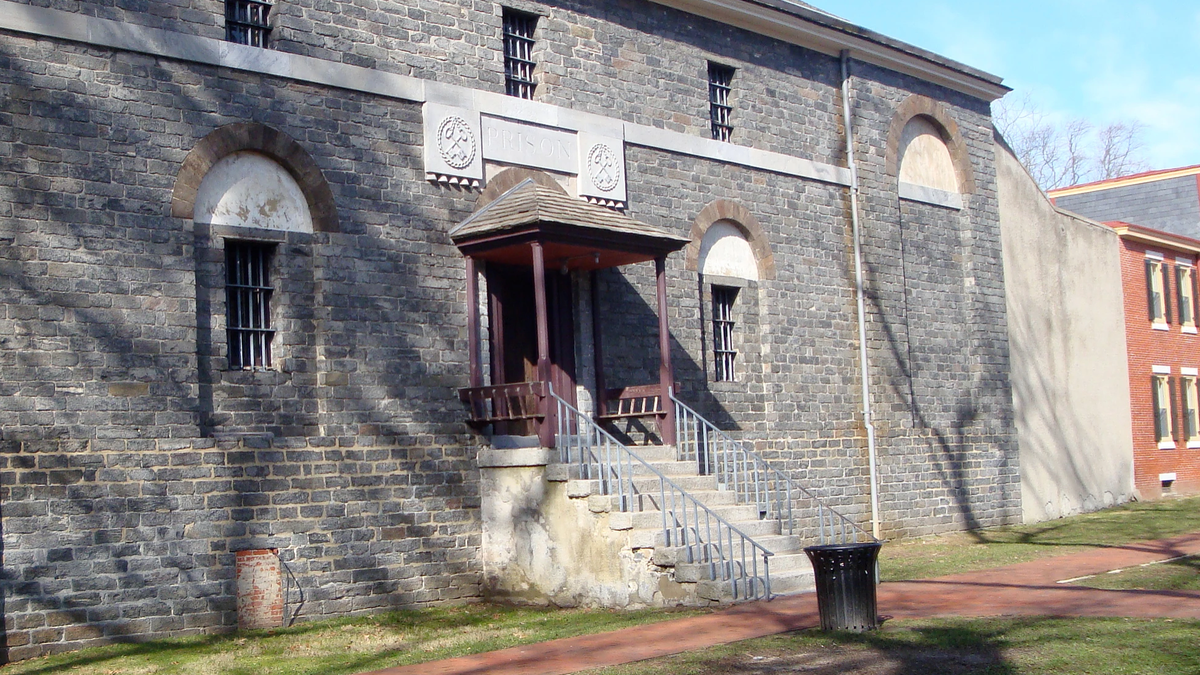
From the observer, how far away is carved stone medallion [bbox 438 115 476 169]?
47.4 feet

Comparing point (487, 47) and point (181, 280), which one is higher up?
point (487, 47)

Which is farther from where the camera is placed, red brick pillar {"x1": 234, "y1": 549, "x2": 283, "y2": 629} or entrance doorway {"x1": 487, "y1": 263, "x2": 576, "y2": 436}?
entrance doorway {"x1": 487, "y1": 263, "x2": 576, "y2": 436}

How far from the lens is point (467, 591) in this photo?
46.0 ft

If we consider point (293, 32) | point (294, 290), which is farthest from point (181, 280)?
point (293, 32)

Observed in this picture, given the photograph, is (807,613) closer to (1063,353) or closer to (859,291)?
(859,291)

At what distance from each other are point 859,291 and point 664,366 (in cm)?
525

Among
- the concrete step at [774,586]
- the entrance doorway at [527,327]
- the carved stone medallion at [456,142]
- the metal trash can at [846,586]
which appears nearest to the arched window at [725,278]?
the entrance doorway at [527,327]

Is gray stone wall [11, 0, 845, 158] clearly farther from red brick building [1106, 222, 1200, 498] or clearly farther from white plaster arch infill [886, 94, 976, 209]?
red brick building [1106, 222, 1200, 498]

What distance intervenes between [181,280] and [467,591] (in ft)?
15.1

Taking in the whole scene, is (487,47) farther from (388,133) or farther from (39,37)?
(39,37)

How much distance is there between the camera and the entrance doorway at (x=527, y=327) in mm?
15062

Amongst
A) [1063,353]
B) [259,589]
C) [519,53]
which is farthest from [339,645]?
[1063,353]

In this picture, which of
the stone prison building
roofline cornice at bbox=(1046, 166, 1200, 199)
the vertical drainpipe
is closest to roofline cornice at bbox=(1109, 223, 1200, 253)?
roofline cornice at bbox=(1046, 166, 1200, 199)

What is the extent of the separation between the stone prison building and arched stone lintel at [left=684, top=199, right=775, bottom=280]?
0.05m
